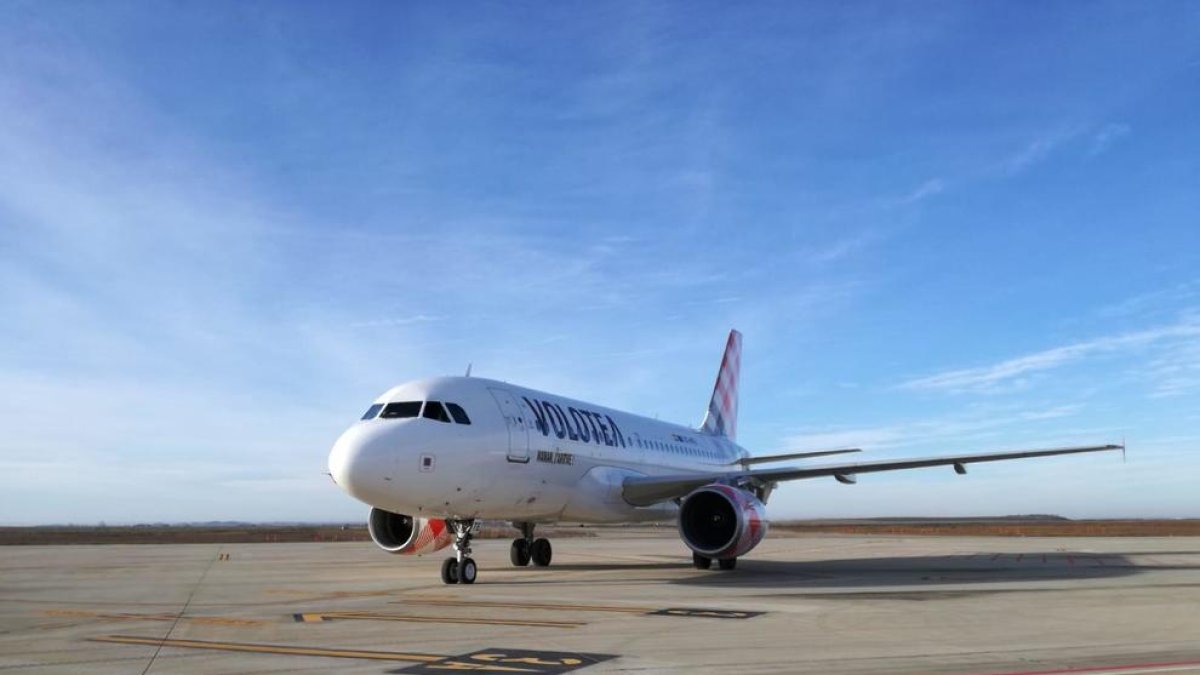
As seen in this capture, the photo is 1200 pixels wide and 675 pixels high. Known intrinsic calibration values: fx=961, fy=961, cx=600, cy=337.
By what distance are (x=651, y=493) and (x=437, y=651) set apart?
1266 centimetres

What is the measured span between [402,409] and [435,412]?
21.9 inches

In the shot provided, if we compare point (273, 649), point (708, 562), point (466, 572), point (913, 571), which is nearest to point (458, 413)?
point (466, 572)

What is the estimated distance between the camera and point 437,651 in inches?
325

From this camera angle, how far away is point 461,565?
1636 centimetres

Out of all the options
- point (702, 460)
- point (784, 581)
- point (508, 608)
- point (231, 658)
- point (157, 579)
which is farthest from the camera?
point (702, 460)

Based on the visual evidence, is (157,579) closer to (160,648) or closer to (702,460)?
(160,648)

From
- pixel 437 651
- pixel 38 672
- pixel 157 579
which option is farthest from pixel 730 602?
pixel 157 579

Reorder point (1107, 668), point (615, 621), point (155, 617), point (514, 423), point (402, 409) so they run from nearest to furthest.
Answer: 1. point (1107, 668)
2. point (615, 621)
3. point (155, 617)
4. point (402, 409)
5. point (514, 423)

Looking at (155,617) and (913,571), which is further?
(913,571)

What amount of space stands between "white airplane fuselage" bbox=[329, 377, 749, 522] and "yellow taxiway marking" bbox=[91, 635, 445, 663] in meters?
5.98

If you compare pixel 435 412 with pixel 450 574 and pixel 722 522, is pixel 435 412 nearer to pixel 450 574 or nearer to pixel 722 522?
pixel 450 574

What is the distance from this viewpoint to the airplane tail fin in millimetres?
33406

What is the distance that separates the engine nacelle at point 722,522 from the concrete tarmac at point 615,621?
1.99ft

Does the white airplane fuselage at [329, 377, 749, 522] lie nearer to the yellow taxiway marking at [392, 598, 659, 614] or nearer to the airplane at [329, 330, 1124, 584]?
the airplane at [329, 330, 1124, 584]
